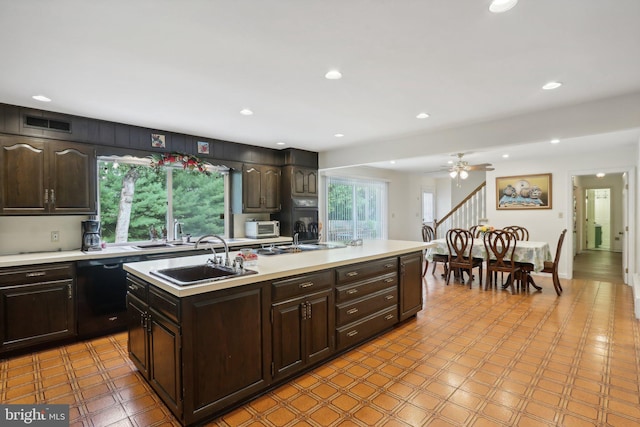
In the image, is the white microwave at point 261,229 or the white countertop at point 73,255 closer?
the white countertop at point 73,255

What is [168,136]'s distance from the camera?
427 centimetres

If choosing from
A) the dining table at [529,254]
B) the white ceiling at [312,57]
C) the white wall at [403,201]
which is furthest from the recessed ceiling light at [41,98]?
the white wall at [403,201]

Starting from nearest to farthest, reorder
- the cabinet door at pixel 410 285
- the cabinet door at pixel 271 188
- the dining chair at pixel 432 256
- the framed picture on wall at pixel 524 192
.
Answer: the cabinet door at pixel 410 285
the cabinet door at pixel 271 188
the dining chair at pixel 432 256
the framed picture on wall at pixel 524 192

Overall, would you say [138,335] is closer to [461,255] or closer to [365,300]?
[365,300]

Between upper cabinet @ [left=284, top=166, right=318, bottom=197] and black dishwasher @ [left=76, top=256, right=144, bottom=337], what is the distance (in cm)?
268

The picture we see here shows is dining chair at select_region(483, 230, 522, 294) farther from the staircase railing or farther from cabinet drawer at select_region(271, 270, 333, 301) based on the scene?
cabinet drawer at select_region(271, 270, 333, 301)

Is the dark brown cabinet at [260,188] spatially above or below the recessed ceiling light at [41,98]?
below

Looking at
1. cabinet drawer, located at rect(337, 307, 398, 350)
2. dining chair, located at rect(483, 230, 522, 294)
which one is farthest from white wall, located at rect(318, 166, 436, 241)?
cabinet drawer, located at rect(337, 307, 398, 350)

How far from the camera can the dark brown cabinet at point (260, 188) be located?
16.8 feet

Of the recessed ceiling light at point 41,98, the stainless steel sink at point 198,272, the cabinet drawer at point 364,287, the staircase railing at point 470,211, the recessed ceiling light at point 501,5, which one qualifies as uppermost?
the recessed ceiling light at point 501,5

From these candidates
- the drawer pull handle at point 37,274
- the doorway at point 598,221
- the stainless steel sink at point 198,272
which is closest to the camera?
the stainless steel sink at point 198,272

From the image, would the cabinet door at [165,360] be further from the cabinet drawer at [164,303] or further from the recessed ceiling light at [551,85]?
the recessed ceiling light at [551,85]

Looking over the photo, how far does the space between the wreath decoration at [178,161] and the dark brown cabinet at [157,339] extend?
2068 mm

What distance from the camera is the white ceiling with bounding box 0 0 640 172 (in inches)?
68.4
